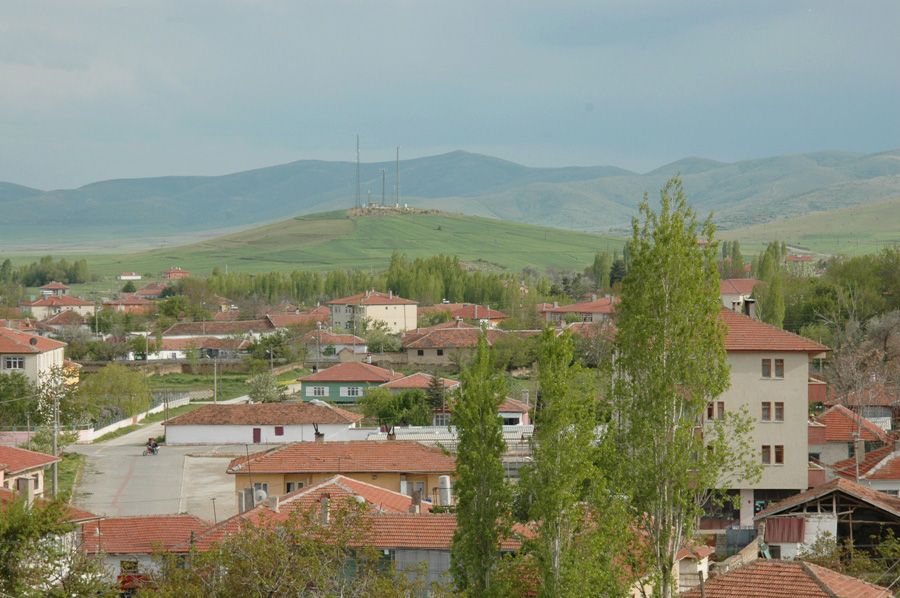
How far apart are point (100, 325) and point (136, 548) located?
89.8 meters

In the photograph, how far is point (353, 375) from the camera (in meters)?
65.5

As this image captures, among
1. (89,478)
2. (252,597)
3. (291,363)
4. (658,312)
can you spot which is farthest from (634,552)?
(291,363)

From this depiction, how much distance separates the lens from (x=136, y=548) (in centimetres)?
2361

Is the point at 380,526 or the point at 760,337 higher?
the point at 760,337

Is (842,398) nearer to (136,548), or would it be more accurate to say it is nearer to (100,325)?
(136,548)

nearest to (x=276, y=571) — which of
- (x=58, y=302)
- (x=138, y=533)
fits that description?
(x=138, y=533)

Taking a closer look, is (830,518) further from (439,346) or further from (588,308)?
(588,308)

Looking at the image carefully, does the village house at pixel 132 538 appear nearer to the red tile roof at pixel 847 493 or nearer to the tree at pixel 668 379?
the tree at pixel 668 379

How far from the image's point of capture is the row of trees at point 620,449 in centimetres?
1722

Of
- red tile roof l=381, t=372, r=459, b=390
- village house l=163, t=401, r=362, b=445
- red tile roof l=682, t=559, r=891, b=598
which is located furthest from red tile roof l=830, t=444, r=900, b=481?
red tile roof l=381, t=372, r=459, b=390

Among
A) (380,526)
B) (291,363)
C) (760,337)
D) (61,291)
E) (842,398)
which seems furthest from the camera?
(61,291)

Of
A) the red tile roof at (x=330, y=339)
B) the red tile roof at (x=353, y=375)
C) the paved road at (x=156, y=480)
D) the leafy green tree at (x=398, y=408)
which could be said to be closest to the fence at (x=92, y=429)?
the paved road at (x=156, y=480)

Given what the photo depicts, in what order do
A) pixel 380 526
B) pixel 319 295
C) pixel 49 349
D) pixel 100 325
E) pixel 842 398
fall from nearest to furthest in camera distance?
pixel 380 526, pixel 842 398, pixel 49 349, pixel 100 325, pixel 319 295

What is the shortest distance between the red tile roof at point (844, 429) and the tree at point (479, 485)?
22541 millimetres
